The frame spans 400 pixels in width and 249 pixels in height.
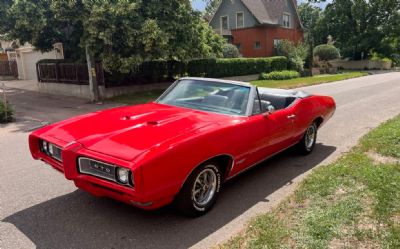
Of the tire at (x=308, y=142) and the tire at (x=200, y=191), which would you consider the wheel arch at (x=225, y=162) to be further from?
the tire at (x=308, y=142)

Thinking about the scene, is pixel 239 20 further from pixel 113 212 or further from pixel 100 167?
pixel 100 167

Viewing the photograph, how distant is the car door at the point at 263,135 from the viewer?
433cm

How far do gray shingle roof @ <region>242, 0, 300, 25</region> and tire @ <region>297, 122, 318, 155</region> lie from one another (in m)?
28.5

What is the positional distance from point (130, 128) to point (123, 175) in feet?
2.66

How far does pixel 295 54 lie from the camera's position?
1181 inches

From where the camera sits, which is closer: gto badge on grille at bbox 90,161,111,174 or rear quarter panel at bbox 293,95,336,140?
gto badge on grille at bbox 90,161,111,174

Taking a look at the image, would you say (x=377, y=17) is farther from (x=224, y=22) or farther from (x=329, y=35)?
(x=224, y=22)

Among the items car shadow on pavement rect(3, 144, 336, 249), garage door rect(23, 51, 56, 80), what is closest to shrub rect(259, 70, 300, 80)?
garage door rect(23, 51, 56, 80)

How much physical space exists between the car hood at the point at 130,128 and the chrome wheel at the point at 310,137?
2.26 metres

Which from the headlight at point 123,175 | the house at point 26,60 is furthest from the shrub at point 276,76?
the headlight at point 123,175

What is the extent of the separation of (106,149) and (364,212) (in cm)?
271

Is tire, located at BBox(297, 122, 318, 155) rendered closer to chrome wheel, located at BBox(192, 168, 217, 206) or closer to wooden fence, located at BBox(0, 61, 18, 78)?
chrome wheel, located at BBox(192, 168, 217, 206)

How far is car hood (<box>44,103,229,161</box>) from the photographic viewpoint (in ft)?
11.3

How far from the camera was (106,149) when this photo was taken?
3.41 meters
